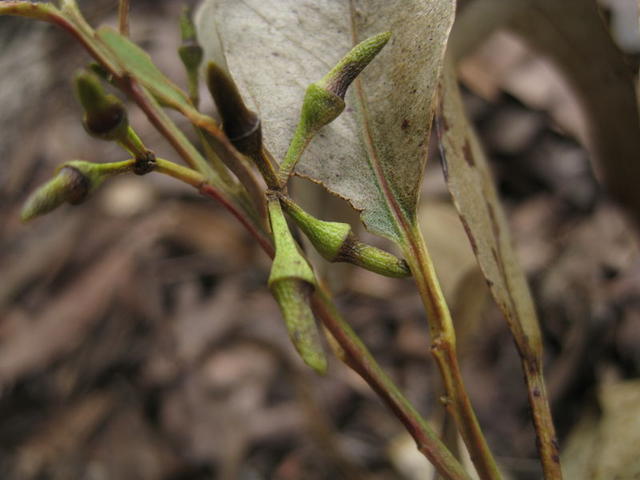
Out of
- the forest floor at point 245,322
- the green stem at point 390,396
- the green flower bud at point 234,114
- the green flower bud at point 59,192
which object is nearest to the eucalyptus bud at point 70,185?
the green flower bud at point 59,192

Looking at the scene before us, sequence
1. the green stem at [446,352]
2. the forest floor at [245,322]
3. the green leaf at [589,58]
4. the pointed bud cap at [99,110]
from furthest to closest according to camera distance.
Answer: the forest floor at [245,322]
the green leaf at [589,58]
the green stem at [446,352]
the pointed bud cap at [99,110]

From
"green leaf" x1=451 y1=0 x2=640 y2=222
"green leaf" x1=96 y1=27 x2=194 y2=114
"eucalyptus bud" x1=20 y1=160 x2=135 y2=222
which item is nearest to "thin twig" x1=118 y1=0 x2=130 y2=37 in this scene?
"green leaf" x1=96 y1=27 x2=194 y2=114

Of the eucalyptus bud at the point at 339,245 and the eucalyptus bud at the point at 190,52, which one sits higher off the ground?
the eucalyptus bud at the point at 190,52

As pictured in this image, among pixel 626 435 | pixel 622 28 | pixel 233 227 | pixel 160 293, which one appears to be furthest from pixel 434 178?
pixel 626 435

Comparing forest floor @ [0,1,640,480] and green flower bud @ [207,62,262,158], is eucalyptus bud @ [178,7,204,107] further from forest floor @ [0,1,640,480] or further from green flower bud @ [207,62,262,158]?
forest floor @ [0,1,640,480]

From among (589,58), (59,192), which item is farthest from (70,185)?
(589,58)

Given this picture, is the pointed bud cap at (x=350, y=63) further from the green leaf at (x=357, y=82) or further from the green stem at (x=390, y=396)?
the green stem at (x=390, y=396)

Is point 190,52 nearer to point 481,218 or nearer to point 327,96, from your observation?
point 327,96

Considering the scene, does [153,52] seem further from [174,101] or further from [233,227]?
[174,101]
